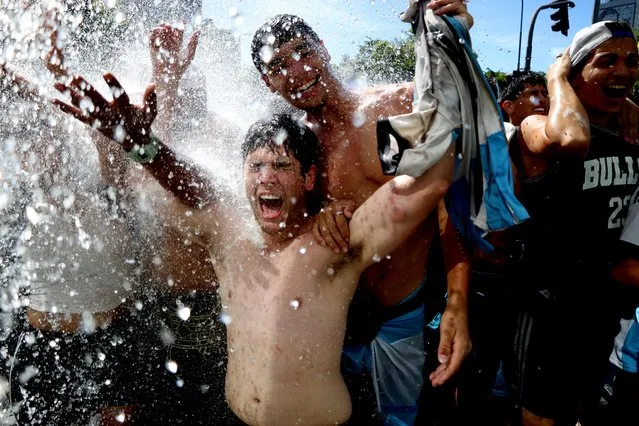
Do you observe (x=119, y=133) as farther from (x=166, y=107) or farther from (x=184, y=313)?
(x=184, y=313)

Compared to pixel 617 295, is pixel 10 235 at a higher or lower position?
higher

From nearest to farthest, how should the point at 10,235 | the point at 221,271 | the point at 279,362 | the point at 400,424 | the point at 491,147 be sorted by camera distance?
1. the point at 491,147
2. the point at 279,362
3. the point at 221,271
4. the point at 400,424
5. the point at 10,235

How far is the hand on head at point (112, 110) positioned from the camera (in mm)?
1900

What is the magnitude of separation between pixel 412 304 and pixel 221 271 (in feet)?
3.33

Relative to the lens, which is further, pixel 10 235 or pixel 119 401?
pixel 10 235

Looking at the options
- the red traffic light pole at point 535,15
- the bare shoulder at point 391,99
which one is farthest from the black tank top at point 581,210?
the red traffic light pole at point 535,15

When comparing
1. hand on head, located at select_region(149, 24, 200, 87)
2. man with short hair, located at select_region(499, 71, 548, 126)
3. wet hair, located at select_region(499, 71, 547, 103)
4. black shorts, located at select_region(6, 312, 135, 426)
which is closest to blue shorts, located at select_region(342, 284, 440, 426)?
black shorts, located at select_region(6, 312, 135, 426)

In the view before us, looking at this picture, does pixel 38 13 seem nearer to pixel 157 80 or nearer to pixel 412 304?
pixel 157 80

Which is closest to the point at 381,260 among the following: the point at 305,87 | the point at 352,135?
the point at 352,135

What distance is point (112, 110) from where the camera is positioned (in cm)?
196

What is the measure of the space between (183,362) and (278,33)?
2.03 metres

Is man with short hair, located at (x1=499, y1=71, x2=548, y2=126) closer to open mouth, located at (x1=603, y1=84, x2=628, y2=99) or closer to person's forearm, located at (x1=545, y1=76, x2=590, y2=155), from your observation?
open mouth, located at (x1=603, y1=84, x2=628, y2=99)

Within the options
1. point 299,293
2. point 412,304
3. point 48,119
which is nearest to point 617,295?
point 412,304

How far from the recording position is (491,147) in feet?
5.56
